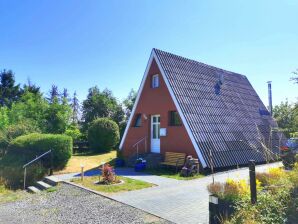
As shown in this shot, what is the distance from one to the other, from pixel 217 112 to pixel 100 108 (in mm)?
23626

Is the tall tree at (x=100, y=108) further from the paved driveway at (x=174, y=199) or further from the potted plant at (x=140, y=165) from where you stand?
the paved driveway at (x=174, y=199)

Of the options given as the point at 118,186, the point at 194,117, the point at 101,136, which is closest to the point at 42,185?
the point at 118,186

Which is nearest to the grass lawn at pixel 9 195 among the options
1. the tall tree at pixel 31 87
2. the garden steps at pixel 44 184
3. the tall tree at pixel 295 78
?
the garden steps at pixel 44 184

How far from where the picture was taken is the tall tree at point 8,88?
1661 inches

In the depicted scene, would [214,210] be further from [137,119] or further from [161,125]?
[137,119]

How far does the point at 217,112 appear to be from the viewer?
16.7m

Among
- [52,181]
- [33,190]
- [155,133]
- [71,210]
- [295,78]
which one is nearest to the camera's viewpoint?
[295,78]

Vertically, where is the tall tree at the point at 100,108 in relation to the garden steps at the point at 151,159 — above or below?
above

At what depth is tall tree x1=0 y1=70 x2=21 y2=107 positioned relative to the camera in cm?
4219

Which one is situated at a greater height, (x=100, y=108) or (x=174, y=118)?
(x=100, y=108)

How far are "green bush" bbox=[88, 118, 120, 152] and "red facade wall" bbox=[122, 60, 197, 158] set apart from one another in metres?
5.63

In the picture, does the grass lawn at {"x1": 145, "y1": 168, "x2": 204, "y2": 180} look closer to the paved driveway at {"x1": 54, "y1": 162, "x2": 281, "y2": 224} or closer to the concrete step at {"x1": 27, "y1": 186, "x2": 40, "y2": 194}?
the paved driveway at {"x1": 54, "y1": 162, "x2": 281, "y2": 224}

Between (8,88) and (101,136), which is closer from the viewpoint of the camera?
(101,136)

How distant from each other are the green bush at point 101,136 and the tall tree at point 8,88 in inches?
937
